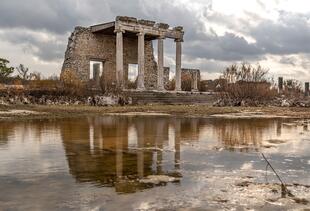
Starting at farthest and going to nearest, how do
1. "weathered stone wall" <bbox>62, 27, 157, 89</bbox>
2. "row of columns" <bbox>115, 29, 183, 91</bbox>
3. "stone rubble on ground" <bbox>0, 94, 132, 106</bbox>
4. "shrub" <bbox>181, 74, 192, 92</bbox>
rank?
1. "shrub" <bbox>181, 74, 192, 92</bbox>
2. "weathered stone wall" <bbox>62, 27, 157, 89</bbox>
3. "row of columns" <bbox>115, 29, 183, 91</bbox>
4. "stone rubble on ground" <bbox>0, 94, 132, 106</bbox>

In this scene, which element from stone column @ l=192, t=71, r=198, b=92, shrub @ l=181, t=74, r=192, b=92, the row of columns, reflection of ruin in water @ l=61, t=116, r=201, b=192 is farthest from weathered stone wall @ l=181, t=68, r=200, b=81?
reflection of ruin in water @ l=61, t=116, r=201, b=192

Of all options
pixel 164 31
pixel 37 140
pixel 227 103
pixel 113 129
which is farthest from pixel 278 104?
pixel 37 140

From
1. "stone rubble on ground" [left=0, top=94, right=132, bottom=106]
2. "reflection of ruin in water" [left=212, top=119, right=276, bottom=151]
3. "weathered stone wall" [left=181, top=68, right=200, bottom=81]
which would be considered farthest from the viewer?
"weathered stone wall" [left=181, top=68, right=200, bottom=81]

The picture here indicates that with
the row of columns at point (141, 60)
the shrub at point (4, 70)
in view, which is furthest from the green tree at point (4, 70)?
the row of columns at point (141, 60)

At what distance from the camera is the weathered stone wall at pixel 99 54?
4172 centimetres

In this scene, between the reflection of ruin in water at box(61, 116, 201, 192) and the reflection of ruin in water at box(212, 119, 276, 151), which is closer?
the reflection of ruin in water at box(61, 116, 201, 192)

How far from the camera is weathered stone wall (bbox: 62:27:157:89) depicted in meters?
41.7

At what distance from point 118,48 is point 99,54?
14.9ft

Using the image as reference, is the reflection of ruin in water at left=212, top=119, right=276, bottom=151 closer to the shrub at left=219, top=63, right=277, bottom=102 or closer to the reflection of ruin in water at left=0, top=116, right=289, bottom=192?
the reflection of ruin in water at left=0, top=116, right=289, bottom=192

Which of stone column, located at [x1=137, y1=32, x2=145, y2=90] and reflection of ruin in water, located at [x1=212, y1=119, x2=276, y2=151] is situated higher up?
stone column, located at [x1=137, y1=32, x2=145, y2=90]

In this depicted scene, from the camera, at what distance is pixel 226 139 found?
12750 mm

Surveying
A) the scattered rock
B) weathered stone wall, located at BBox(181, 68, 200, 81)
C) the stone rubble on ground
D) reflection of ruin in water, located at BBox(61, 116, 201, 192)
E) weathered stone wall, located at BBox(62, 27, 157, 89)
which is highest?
weathered stone wall, located at BBox(62, 27, 157, 89)

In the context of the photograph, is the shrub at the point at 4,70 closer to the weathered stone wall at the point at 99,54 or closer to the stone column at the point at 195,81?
the weathered stone wall at the point at 99,54

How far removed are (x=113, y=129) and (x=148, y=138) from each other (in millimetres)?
2931
